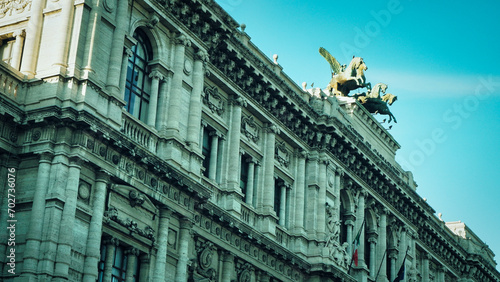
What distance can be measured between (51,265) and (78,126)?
4.79 meters

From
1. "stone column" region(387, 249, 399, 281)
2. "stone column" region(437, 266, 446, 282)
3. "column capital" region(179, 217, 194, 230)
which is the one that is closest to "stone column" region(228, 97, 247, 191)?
"column capital" region(179, 217, 194, 230)

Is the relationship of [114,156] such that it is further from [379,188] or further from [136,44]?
[379,188]

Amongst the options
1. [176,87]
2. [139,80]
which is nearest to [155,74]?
[139,80]

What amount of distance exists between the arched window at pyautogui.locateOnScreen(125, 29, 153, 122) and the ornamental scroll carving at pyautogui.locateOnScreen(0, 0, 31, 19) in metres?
4.29

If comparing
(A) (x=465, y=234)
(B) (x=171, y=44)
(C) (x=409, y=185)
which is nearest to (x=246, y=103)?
(B) (x=171, y=44)

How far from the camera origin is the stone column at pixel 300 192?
44844 mm

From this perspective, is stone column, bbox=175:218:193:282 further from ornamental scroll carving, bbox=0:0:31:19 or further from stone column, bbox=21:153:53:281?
ornamental scroll carving, bbox=0:0:31:19

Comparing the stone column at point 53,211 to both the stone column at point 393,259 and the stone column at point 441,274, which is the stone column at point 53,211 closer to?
the stone column at point 393,259

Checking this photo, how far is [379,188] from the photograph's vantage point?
5350 cm

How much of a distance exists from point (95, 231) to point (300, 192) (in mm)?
17499

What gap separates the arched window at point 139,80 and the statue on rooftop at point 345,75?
68.6 ft

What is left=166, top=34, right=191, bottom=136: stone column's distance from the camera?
35.4m

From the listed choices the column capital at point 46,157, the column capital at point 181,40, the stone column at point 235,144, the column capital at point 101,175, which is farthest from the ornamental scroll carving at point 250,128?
the column capital at point 46,157

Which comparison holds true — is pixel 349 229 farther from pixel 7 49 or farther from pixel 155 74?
pixel 7 49
